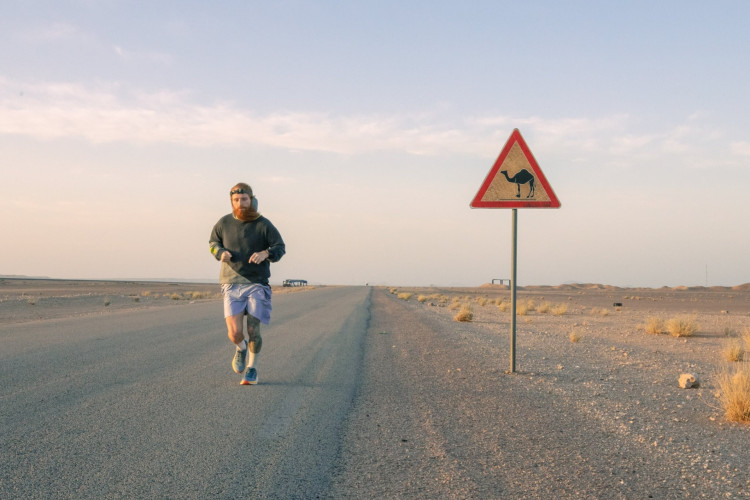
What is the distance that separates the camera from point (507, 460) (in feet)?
14.2

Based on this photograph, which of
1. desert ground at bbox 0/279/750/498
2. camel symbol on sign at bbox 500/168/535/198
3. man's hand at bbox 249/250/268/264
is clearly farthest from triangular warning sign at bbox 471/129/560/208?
man's hand at bbox 249/250/268/264

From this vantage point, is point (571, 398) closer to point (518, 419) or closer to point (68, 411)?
point (518, 419)

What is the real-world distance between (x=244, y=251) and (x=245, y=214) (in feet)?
1.32

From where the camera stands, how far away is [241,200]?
6570mm

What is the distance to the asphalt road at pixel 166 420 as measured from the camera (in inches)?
146

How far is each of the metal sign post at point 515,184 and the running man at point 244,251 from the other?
117 inches

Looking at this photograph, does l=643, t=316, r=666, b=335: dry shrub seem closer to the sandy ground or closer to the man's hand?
the sandy ground

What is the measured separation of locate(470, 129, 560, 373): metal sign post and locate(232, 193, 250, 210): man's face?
313cm

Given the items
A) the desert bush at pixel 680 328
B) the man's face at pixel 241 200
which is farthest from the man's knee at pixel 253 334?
the desert bush at pixel 680 328

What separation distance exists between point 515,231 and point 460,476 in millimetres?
5021

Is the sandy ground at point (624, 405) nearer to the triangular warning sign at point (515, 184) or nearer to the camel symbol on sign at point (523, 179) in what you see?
the triangular warning sign at point (515, 184)

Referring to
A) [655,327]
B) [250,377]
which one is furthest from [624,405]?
[655,327]

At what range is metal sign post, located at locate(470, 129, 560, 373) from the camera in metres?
8.16

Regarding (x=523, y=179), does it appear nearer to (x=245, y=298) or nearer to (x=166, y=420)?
(x=245, y=298)
